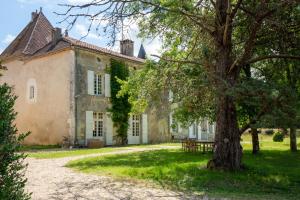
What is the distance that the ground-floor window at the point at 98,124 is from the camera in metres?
23.3

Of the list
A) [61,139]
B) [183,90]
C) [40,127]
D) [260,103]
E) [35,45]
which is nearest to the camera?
[260,103]

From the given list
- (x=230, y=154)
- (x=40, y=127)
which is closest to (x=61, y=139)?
(x=40, y=127)

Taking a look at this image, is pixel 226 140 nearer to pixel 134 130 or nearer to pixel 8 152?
pixel 8 152

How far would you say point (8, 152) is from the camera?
3.77 m

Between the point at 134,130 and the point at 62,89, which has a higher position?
the point at 62,89

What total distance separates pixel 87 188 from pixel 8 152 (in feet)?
14.6

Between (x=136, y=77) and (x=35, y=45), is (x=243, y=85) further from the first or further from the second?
(x=35, y=45)

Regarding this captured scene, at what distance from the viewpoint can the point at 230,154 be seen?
33.0 ft

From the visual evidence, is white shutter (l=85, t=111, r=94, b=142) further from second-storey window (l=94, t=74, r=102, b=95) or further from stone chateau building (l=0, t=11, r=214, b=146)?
second-storey window (l=94, t=74, r=102, b=95)

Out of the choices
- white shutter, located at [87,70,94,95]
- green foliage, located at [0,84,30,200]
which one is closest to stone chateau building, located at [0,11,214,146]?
white shutter, located at [87,70,94,95]

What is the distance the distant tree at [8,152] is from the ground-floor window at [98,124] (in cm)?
1941

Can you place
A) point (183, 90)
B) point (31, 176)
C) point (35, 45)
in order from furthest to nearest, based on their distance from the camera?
point (35, 45) < point (183, 90) < point (31, 176)

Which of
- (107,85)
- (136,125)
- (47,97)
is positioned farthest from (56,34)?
(136,125)

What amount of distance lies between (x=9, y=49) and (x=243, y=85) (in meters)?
22.7
